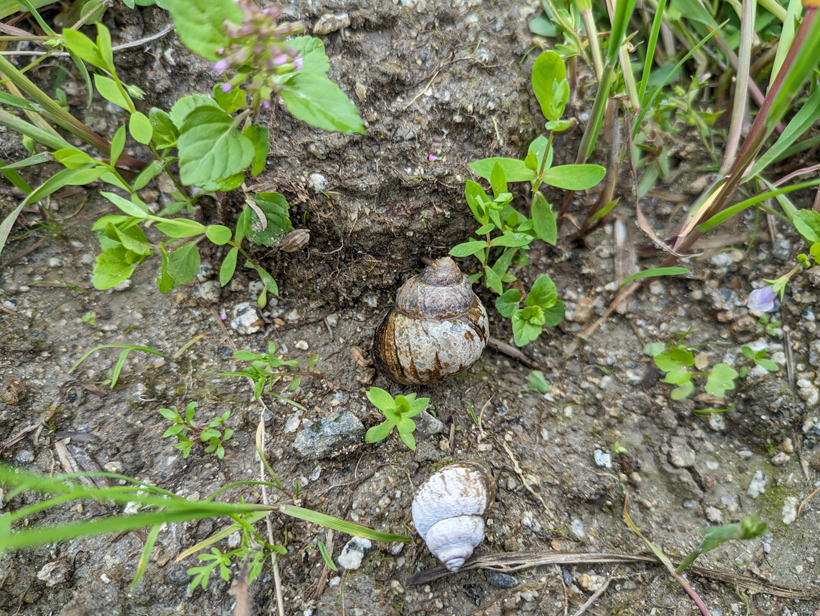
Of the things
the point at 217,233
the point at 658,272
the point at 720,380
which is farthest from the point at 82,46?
the point at 720,380

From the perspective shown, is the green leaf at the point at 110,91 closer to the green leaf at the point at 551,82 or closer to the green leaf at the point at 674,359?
the green leaf at the point at 551,82

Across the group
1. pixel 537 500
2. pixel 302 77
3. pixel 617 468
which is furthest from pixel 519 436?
pixel 302 77

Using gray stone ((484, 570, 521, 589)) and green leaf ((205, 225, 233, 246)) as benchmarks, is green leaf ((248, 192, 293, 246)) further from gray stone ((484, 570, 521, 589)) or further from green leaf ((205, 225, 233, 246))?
gray stone ((484, 570, 521, 589))

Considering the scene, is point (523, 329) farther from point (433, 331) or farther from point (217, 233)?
point (217, 233)

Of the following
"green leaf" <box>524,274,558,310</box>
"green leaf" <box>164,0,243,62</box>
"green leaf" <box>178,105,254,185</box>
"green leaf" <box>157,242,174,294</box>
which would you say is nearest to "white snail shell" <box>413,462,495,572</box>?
"green leaf" <box>524,274,558,310</box>

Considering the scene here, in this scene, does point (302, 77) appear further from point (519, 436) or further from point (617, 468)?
point (617, 468)

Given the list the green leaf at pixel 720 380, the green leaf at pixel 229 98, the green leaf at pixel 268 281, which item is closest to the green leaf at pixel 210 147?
the green leaf at pixel 229 98
